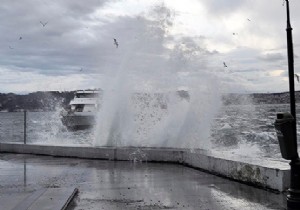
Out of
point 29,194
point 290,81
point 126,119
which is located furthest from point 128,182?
point 126,119

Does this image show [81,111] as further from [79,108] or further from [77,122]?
[77,122]

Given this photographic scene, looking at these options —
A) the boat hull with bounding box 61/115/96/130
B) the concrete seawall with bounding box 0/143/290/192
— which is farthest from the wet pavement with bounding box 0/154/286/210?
the boat hull with bounding box 61/115/96/130

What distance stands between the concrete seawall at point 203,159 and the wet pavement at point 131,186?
0.22 metres

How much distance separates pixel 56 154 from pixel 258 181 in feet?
26.0

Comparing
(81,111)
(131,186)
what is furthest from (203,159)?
(81,111)

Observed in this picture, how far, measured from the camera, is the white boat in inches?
2051

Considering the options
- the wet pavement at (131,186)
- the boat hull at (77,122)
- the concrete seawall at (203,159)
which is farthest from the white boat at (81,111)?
the wet pavement at (131,186)

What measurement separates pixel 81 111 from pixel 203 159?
4420cm

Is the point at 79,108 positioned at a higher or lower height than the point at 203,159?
higher

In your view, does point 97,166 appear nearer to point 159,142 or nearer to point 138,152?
point 138,152

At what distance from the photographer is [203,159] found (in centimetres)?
1098

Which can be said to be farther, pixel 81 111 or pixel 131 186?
pixel 81 111

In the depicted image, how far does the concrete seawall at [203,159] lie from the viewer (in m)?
8.44

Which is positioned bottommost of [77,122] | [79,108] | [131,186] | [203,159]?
[131,186]
